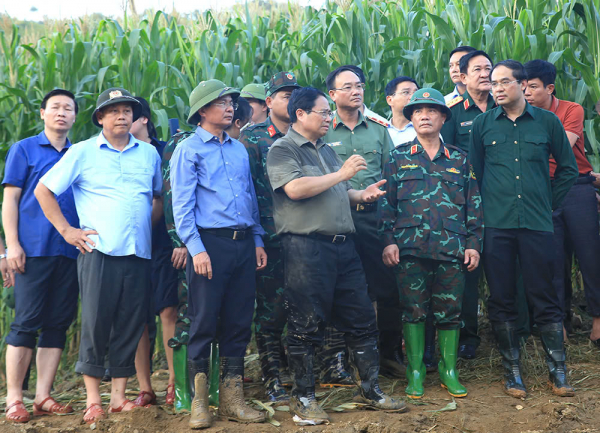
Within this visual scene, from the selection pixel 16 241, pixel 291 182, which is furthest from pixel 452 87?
pixel 16 241

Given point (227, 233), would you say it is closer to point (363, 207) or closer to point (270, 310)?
point (270, 310)

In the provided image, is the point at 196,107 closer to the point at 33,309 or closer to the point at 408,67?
the point at 33,309

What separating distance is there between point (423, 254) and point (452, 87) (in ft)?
7.76

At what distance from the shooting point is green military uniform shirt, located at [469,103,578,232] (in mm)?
4293

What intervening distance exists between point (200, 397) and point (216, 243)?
0.92m

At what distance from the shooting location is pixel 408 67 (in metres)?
6.11

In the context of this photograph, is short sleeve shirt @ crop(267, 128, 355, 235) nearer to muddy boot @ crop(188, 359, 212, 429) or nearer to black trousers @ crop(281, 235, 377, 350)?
black trousers @ crop(281, 235, 377, 350)

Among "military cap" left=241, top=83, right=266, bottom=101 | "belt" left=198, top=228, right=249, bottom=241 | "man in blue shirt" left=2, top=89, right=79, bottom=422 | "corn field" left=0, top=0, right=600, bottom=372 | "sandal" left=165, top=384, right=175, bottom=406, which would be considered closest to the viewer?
"belt" left=198, top=228, right=249, bottom=241

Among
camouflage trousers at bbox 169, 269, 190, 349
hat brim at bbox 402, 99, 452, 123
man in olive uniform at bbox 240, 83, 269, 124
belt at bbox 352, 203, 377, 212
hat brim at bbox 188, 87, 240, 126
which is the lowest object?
camouflage trousers at bbox 169, 269, 190, 349

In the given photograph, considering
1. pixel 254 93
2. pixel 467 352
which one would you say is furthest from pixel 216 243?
pixel 467 352

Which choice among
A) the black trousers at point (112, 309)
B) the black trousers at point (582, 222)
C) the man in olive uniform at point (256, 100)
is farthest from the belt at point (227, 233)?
the black trousers at point (582, 222)

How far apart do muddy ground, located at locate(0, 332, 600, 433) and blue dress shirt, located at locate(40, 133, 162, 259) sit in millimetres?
1065

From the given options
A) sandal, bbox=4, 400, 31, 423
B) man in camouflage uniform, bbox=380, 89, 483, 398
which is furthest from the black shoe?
sandal, bbox=4, 400, 31, 423

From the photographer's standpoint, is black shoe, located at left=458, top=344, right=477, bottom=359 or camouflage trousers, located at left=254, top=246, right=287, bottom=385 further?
black shoe, located at left=458, top=344, right=477, bottom=359
